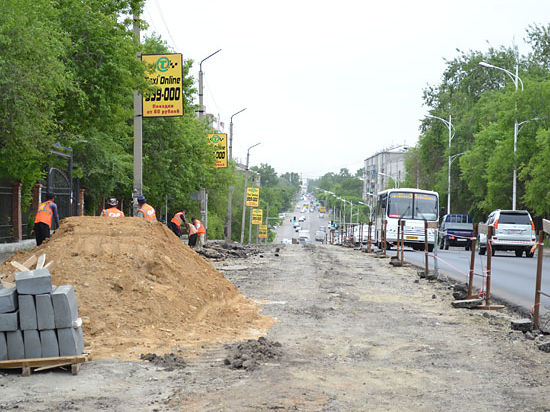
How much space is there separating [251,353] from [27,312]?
2.37m

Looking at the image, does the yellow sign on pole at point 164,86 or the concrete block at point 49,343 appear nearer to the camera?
the concrete block at point 49,343

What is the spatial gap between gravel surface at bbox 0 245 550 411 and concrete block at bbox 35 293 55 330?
0.48 metres

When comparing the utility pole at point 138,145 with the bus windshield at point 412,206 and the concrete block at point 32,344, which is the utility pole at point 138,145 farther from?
the bus windshield at point 412,206

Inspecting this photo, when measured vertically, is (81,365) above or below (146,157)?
below

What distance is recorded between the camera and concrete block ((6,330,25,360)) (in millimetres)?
7316

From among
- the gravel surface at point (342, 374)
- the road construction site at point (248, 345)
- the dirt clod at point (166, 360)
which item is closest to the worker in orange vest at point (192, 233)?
the road construction site at point (248, 345)

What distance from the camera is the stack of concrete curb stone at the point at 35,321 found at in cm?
733

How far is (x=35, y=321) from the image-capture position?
737 centimetres

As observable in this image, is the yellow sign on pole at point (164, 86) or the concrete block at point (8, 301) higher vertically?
the yellow sign on pole at point (164, 86)

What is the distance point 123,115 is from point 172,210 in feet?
99.8

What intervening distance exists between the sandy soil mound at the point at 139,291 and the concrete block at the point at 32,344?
858 mm

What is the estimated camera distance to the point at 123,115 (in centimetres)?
2277

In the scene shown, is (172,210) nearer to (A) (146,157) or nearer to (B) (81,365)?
(A) (146,157)

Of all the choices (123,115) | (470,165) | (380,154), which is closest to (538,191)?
(470,165)
